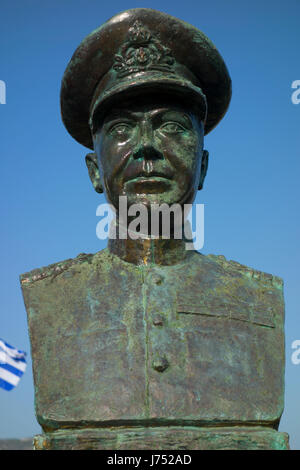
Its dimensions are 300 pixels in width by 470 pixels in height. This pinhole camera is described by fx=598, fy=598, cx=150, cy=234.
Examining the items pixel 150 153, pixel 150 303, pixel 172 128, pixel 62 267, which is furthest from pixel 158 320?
pixel 172 128

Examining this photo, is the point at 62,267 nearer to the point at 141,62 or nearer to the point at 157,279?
the point at 157,279

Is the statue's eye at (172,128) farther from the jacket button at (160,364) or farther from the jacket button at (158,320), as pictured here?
the jacket button at (160,364)

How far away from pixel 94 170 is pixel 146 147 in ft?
2.49

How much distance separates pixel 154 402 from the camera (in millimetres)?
3578

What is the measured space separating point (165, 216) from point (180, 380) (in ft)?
3.85

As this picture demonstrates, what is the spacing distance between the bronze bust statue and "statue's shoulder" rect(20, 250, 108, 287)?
0.03 ft

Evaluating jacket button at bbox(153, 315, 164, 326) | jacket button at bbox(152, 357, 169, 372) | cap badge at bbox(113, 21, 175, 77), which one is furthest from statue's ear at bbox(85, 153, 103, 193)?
jacket button at bbox(152, 357, 169, 372)

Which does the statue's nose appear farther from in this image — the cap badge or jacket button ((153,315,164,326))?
jacket button ((153,315,164,326))

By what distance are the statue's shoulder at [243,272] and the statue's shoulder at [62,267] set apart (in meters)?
0.83

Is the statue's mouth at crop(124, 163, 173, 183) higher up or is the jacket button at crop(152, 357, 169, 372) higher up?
the statue's mouth at crop(124, 163, 173, 183)

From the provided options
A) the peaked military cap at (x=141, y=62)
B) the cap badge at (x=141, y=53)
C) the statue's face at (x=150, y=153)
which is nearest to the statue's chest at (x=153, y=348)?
the statue's face at (x=150, y=153)

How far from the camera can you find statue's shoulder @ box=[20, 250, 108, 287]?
167 inches
